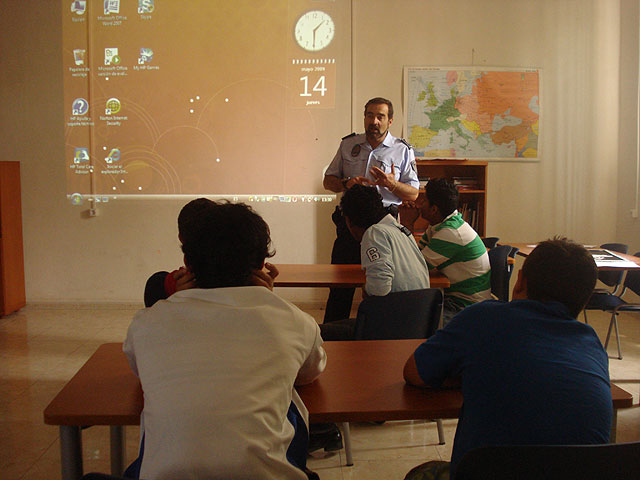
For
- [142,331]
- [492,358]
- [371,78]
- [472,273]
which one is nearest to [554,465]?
[492,358]

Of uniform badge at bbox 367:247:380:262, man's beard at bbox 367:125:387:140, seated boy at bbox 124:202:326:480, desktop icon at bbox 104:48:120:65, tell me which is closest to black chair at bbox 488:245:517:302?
man's beard at bbox 367:125:387:140

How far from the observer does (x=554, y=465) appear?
942mm

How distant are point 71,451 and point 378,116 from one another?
10.2ft

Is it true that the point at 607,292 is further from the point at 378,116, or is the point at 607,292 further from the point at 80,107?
the point at 80,107

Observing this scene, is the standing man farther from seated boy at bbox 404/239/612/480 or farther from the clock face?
seated boy at bbox 404/239/612/480

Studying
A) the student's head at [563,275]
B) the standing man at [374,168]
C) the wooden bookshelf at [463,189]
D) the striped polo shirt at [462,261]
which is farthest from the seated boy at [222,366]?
the wooden bookshelf at [463,189]

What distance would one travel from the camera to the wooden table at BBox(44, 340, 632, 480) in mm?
1263

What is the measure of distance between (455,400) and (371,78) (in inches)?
173

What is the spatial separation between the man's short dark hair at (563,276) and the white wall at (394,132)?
4.09 meters

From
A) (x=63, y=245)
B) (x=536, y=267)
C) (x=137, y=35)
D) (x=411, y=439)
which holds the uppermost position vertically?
(x=137, y=35)

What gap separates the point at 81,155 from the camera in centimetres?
522

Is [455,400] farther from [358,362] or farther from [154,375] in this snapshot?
[154,375]

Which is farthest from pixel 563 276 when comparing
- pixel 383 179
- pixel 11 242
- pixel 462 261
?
pixel 11 242

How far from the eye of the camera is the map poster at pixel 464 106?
5246 millimetres
